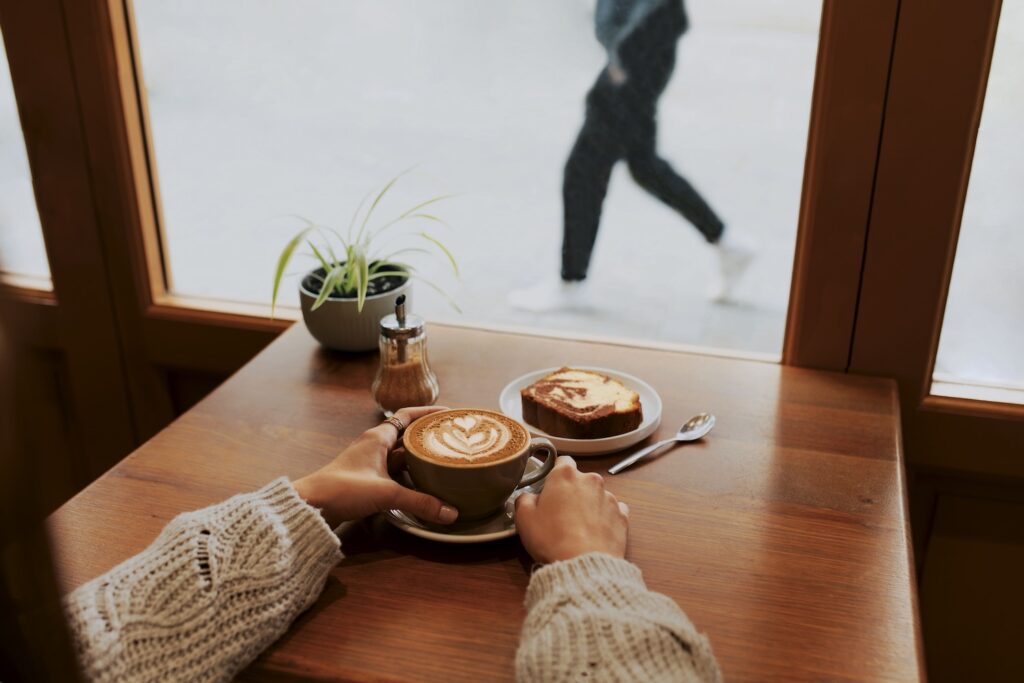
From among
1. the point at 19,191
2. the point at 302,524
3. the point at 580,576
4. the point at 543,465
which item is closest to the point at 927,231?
the point at 543,465

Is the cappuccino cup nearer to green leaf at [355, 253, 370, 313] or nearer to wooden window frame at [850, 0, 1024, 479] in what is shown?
green leaf at [355, 253, 370, 313]

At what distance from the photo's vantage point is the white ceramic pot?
1.28m

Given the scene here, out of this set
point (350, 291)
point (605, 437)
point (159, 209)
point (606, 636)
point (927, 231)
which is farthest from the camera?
point (159, 209)

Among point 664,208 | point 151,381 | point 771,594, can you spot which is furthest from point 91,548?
point 664,208

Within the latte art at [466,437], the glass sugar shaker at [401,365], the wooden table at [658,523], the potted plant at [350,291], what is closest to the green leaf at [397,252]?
the potted plant at [350,291]

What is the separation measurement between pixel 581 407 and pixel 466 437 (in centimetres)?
21

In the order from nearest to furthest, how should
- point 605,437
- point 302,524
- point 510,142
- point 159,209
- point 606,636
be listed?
point 606,636 → point 302,524 → point 605,437 → point 510,142 → point 159,209

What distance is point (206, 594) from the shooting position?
2.48 ft

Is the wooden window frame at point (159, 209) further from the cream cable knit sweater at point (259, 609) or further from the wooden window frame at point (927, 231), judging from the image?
the cream cable knit sweater at point (259, 609)

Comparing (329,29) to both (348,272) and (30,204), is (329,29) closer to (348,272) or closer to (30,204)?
(348,272)

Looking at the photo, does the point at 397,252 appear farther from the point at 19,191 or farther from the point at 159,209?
the point at 19,191

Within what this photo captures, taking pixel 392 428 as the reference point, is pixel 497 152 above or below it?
above

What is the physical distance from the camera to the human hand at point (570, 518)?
0.83 m

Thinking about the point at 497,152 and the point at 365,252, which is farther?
the point at 497,152
